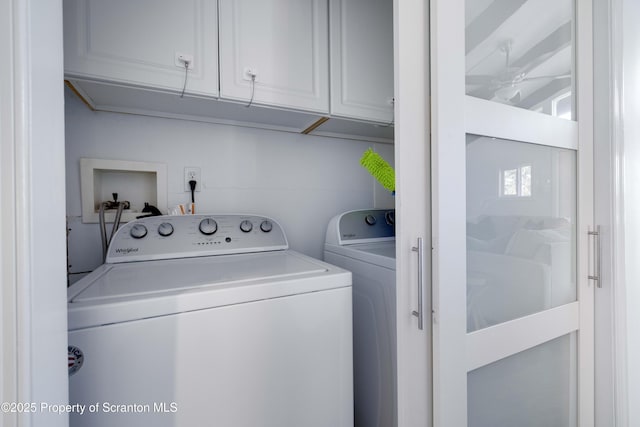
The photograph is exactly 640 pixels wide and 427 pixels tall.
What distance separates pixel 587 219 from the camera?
98 cm

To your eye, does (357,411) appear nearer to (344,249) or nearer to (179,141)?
(344,249)

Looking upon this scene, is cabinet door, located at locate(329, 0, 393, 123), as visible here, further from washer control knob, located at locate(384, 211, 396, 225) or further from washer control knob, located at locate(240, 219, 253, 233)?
washer control knob, located at locate(240, 219, 253, 233)

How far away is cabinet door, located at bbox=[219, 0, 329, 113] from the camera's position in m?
1.04

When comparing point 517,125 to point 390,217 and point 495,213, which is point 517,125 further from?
point 390,217

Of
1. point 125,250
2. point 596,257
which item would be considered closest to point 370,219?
point 596,257

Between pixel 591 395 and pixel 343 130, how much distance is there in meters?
1.57

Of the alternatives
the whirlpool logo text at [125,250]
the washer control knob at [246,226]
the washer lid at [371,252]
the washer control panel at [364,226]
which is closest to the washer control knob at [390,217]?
the washer control panel at [364,226]

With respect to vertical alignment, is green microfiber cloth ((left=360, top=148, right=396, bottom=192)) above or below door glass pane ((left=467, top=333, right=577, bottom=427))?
above

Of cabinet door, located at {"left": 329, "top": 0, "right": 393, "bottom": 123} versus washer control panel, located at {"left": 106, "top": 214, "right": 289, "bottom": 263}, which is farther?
cabinet door, located at {"left": 329, "top": 0, "right": 393, "bottom": 123}

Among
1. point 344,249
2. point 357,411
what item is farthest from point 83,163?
point 357,411

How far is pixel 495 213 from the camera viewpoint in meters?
0.77

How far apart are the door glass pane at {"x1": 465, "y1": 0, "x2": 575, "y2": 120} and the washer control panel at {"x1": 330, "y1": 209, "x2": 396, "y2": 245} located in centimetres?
79

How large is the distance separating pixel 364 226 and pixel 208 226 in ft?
2.54

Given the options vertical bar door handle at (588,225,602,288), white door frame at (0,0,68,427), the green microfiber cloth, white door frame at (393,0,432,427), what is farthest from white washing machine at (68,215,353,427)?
vertical bar door handle at (588,225,602,288)
